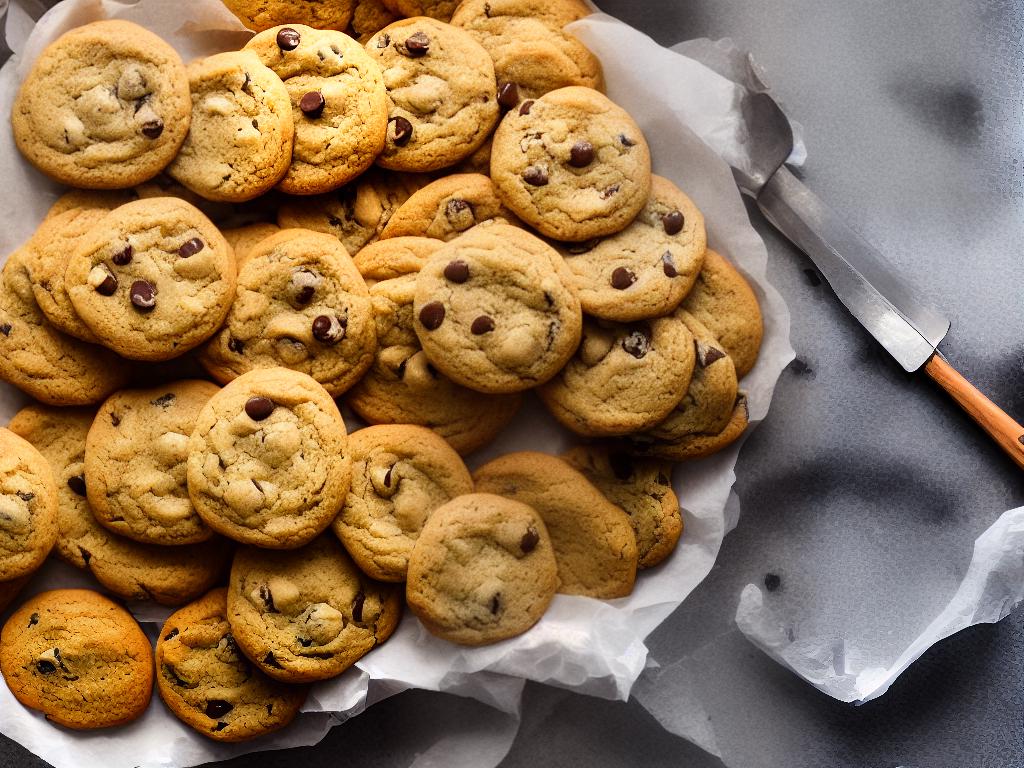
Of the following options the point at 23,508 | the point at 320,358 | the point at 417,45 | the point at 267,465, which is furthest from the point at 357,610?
the point at 417,45

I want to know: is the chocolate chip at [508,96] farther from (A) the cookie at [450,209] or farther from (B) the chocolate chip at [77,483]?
(B) the chocolate chip at [77,483]

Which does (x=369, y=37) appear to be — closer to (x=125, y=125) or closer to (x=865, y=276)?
(x=125, y=125)

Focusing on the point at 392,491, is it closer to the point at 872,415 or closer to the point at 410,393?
the point at 410,393

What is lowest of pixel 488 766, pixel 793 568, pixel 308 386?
pixel 488 766

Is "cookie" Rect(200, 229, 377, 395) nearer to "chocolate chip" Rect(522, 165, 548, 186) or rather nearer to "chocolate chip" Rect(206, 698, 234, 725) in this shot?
"chocolate chip" Rect(522, 165, 548, 186)

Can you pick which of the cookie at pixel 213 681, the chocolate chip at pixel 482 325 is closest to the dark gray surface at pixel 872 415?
the cookie at pixel 213 681

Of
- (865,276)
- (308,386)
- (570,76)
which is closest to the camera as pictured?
(308,386)

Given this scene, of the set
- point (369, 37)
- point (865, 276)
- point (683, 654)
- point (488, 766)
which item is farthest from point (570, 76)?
point (488, 766)
